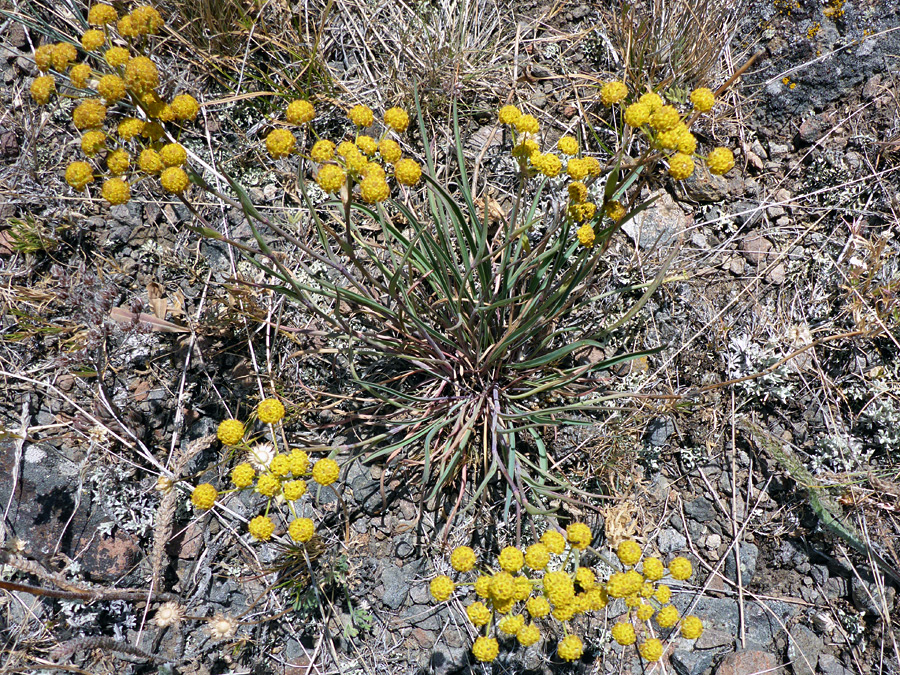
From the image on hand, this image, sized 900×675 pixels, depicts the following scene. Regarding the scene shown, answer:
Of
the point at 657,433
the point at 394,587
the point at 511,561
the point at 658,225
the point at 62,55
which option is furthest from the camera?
the point at 658,225

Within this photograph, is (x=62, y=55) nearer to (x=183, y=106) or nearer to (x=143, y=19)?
(x=143, y=19)

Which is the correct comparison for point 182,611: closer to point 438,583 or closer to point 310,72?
point 438,583

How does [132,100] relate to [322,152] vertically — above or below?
below

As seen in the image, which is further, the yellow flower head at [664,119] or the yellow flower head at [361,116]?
the yellow flower head at [361,116]

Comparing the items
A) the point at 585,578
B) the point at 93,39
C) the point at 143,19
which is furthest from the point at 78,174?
the point at 585,578

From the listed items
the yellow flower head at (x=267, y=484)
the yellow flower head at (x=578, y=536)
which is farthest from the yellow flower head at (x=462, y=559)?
the yellow flower head at (x=267, y=484)

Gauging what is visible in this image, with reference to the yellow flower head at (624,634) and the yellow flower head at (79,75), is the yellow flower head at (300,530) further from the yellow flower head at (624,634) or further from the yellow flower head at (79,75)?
the yellow flower head at (79,75)

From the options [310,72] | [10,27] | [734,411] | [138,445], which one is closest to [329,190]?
[310,72]
